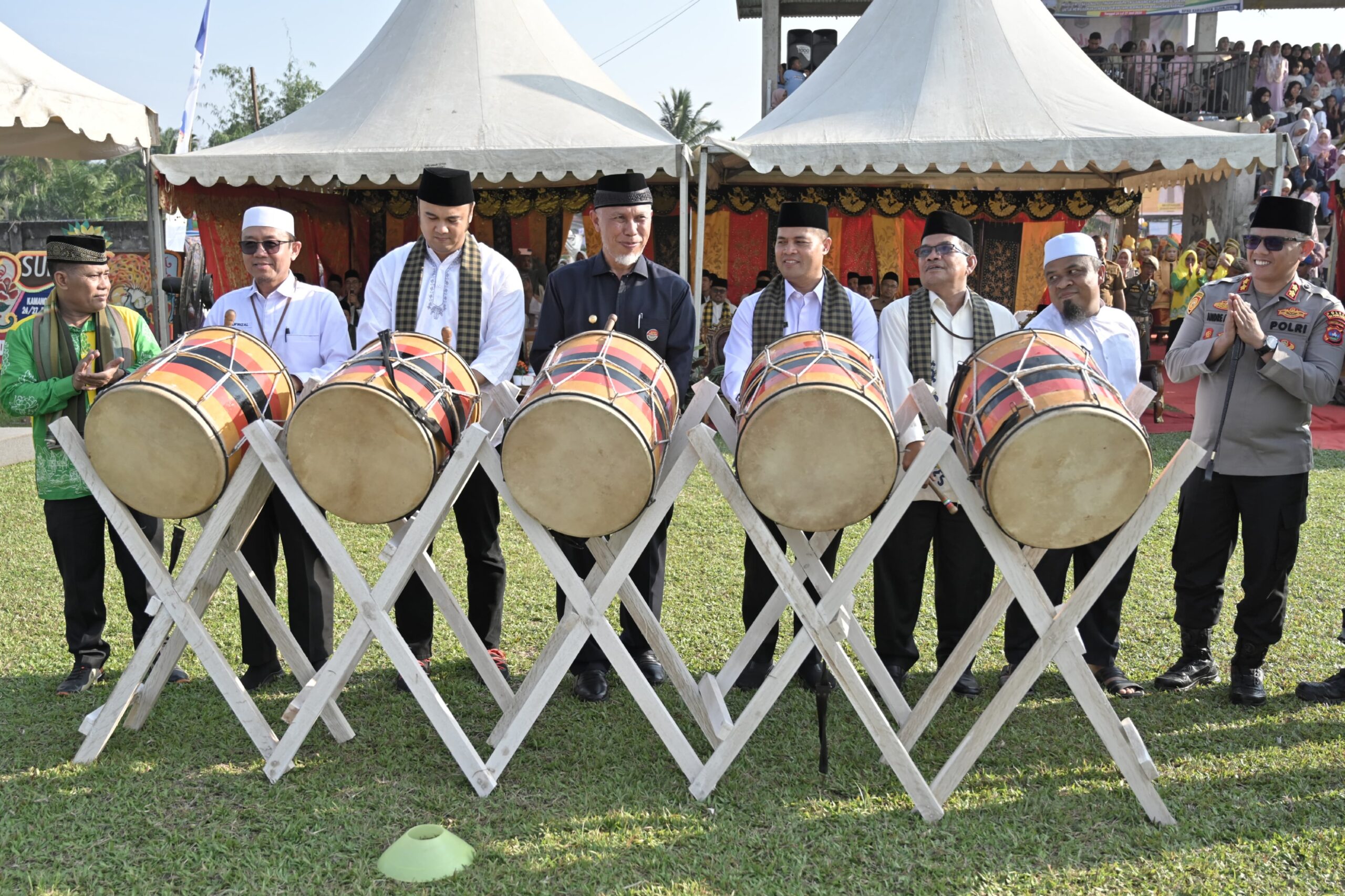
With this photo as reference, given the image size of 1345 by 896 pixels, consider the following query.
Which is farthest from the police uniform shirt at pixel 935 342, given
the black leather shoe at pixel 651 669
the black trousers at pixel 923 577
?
the black leather shoe at pixel 651 669

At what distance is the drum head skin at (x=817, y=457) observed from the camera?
9.09ft

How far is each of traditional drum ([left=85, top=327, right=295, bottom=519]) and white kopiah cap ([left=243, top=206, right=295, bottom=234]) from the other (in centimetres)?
77

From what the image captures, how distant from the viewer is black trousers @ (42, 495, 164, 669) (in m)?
3.80

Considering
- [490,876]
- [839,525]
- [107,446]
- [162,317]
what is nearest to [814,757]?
[839,525]

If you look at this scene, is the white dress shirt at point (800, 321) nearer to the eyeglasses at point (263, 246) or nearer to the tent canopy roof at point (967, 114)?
the eyeglasses at point (263, 246)

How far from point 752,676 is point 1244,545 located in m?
1.95

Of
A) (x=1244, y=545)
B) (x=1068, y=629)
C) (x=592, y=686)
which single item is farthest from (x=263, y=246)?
(x=1244, y=545)

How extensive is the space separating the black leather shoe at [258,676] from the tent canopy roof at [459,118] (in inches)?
224

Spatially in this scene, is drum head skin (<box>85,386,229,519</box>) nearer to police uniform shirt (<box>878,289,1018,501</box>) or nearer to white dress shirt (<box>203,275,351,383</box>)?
white dress shirt (<box>203,275,351,383</box>)

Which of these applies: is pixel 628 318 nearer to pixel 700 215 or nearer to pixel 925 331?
pixel 925 331

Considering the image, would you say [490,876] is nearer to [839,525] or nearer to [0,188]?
[839,525]

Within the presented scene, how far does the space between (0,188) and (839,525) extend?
63.1 m

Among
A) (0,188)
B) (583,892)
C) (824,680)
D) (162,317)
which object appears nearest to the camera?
(583,892)

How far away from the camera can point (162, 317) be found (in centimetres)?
969
